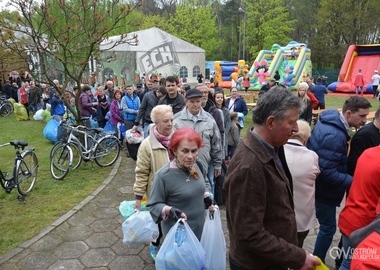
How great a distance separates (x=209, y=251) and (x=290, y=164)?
0.97m

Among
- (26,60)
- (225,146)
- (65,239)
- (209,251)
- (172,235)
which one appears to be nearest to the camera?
(172,235)

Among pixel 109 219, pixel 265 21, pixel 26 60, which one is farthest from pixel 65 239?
pixel 265 21

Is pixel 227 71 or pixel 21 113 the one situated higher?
pixel 227 71

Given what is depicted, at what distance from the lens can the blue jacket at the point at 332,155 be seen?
9.66 ft

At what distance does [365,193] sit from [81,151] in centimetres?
→ 577

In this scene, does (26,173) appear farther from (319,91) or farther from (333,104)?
(333,104)

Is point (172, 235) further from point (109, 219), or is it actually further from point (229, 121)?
point (229, 121)

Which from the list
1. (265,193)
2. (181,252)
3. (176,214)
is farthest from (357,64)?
(265,193)

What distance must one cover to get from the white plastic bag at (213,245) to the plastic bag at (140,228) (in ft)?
1.94

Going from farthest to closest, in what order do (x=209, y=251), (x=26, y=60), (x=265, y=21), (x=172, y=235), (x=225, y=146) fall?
1. (x=265, y=21)
2. (x=26, y=60)
3. (x=225, y=146)
4. (x=209, y=251)
5. (x=172, y=235)

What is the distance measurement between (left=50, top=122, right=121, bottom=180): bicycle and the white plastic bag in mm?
4502

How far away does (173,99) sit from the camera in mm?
5723

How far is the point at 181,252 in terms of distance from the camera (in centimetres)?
243

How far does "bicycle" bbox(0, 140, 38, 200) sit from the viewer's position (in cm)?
538
